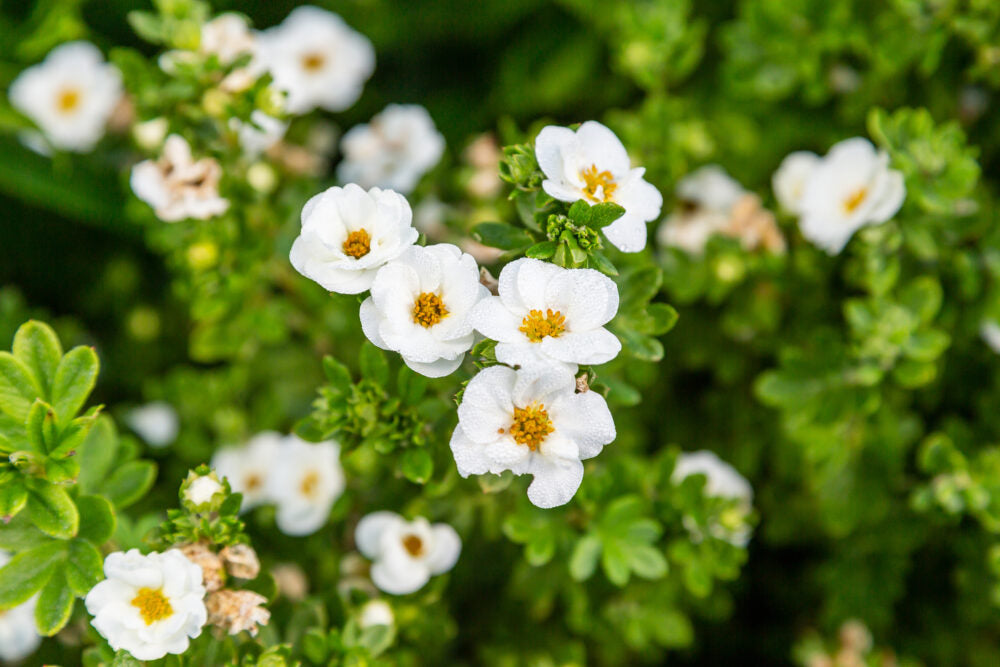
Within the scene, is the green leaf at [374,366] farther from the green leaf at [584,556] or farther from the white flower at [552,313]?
the green leaf at [584,556]

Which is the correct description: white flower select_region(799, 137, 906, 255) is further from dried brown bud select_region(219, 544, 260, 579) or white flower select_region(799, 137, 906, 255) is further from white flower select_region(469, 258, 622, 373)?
dried brown bud select_region(219, 544, 260, 579)

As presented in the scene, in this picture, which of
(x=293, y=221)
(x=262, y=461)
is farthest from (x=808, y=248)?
(x=262, y=461)

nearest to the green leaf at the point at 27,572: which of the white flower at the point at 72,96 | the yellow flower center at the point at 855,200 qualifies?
the white flower at the point at 72,96

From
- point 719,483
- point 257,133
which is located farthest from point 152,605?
point 719,483

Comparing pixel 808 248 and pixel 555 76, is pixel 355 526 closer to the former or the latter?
pixel 808 248

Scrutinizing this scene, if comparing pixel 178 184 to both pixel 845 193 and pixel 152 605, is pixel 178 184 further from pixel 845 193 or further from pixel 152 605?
pixel 845 193
